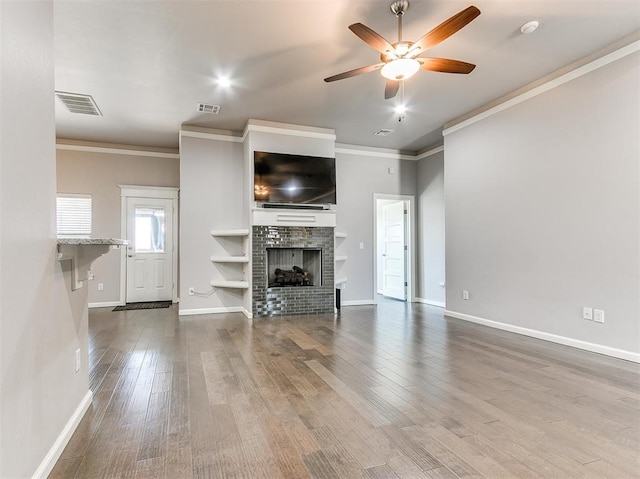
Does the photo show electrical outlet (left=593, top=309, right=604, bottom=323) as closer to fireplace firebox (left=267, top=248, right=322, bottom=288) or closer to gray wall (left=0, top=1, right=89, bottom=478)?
fireplace firebox (left=267, top=248, right=322, bottom=288)

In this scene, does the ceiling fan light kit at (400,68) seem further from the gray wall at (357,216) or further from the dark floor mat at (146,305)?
the dark floor mat at (146,305)

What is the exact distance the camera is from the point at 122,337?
4199 mm

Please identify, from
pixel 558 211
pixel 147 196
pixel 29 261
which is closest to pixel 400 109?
pixel 558 211

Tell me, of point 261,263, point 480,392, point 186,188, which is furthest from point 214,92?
point 480,392

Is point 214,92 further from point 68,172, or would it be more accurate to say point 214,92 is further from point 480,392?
point 480,392

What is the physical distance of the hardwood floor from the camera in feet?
5.58

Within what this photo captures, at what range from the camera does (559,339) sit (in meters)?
3.89

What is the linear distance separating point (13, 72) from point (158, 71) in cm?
287

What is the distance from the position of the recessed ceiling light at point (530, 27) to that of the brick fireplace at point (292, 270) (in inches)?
140

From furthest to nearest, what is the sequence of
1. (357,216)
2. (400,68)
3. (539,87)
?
1. (357,216)
2. (539,87)
3. (400,68)

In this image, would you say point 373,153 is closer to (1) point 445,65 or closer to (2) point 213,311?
(1) point 445,65

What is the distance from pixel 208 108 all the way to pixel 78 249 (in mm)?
3430

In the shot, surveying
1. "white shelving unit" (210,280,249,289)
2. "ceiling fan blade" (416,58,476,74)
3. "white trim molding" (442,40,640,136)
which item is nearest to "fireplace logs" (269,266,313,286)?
"white shelving unit" (210,280,249,289)

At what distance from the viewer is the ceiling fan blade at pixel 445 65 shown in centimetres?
291
